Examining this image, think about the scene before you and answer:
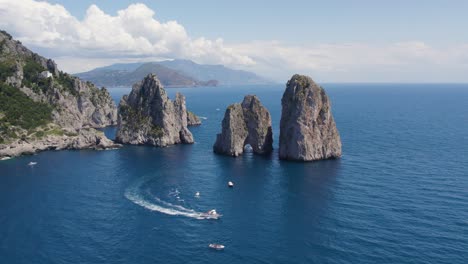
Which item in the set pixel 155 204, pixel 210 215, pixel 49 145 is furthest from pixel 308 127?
pixel 49 145

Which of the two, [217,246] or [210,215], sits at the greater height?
[210,215]

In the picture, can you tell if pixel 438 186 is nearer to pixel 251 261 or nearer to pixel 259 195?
pixel 259 195

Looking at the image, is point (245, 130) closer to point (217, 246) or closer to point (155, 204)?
point (155, 204)

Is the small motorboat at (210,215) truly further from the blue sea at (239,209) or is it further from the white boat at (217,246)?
the white boat at (217,246)

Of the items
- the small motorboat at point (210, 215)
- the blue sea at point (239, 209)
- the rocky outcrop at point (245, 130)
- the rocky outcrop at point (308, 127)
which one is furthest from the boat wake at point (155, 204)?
the rocky outcrop at point (308, 127)

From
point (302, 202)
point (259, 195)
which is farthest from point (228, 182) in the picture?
point (302, 202)

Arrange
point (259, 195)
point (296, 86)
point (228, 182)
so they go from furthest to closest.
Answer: point (296, 86), point (228, 182), point (259, 195)
